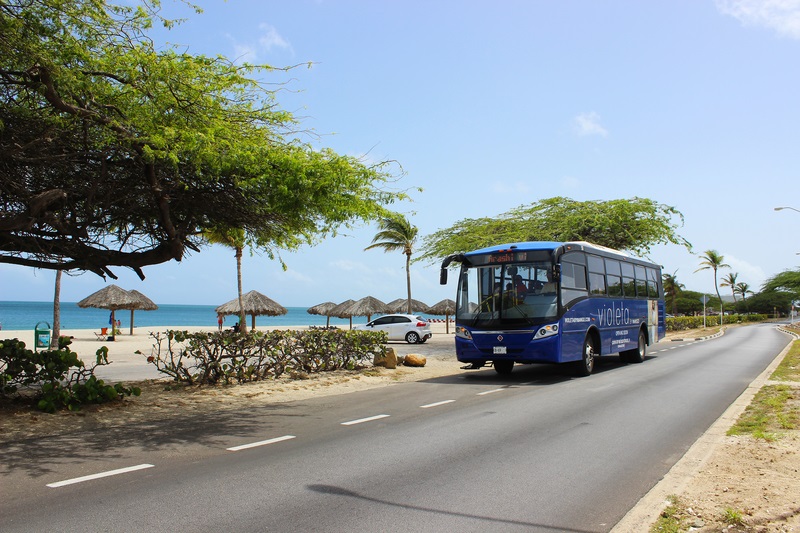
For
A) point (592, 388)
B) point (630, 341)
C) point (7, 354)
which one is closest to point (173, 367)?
point (7, 354)

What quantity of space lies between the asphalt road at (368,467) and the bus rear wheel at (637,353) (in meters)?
9.40

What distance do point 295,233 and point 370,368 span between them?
668 cm

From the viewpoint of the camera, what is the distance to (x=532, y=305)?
14.9m

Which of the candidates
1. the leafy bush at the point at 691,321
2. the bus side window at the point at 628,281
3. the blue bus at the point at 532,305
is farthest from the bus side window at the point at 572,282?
the leafy bush at the point at 691,321

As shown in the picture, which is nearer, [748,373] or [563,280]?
[563,280]

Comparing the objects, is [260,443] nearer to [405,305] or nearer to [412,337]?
[412,337]

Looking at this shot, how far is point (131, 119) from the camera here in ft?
28.8

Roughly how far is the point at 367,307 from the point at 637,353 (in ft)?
87.2

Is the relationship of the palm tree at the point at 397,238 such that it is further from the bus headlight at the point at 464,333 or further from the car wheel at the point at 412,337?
the bus headlight at the point at 464,333

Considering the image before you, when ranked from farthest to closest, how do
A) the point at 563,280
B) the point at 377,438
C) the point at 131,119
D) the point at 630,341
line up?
the point at 630,341 < the point at 563,280 < the point at 131,119 < the point at 377,438

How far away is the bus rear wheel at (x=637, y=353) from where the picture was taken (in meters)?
20.9

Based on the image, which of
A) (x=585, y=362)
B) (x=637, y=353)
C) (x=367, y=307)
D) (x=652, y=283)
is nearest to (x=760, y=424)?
(x=585, y=362)

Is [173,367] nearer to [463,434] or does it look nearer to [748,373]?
[463,434]

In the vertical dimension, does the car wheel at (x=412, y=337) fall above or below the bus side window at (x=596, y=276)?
below
